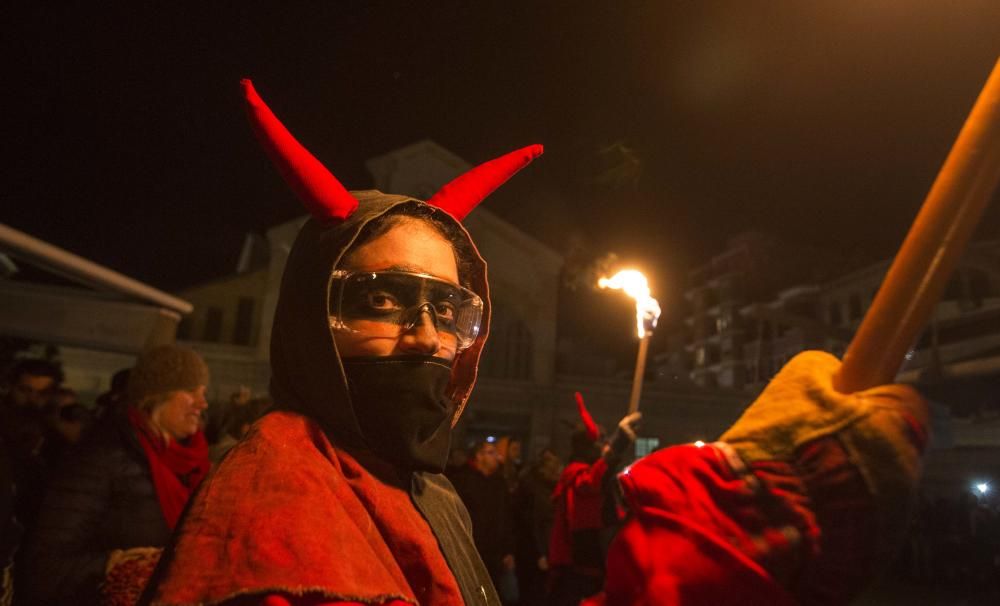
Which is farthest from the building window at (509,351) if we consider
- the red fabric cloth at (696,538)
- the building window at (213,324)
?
the red fabric cloth at (696,538)

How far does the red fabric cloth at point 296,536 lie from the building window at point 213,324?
1027 inches

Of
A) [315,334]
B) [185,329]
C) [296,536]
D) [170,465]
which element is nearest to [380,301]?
[315,334]

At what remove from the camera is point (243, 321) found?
25.4m

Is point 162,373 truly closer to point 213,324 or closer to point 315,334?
point 315,334

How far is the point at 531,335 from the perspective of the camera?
85.4ft

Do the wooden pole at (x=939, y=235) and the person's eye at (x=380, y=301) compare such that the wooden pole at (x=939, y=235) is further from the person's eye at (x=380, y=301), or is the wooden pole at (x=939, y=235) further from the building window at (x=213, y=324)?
the building window at (x=213, y=324)

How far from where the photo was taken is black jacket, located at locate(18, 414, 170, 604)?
2.80 m

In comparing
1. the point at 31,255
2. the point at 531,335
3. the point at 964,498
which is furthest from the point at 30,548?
the point at 531,335

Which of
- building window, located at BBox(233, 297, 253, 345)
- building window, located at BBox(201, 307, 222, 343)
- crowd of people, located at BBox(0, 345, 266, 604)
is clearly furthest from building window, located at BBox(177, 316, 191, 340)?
crowd of people, located at BBox(0, 345, 266, 604)

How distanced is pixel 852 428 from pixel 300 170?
137 cm

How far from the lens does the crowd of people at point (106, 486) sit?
2.84m

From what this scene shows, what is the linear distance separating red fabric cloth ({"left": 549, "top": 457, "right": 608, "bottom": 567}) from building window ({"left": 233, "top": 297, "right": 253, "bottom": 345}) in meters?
21.1

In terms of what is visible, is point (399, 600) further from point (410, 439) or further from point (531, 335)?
point (531, 335)

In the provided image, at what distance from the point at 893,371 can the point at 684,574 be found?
0.50 metres
